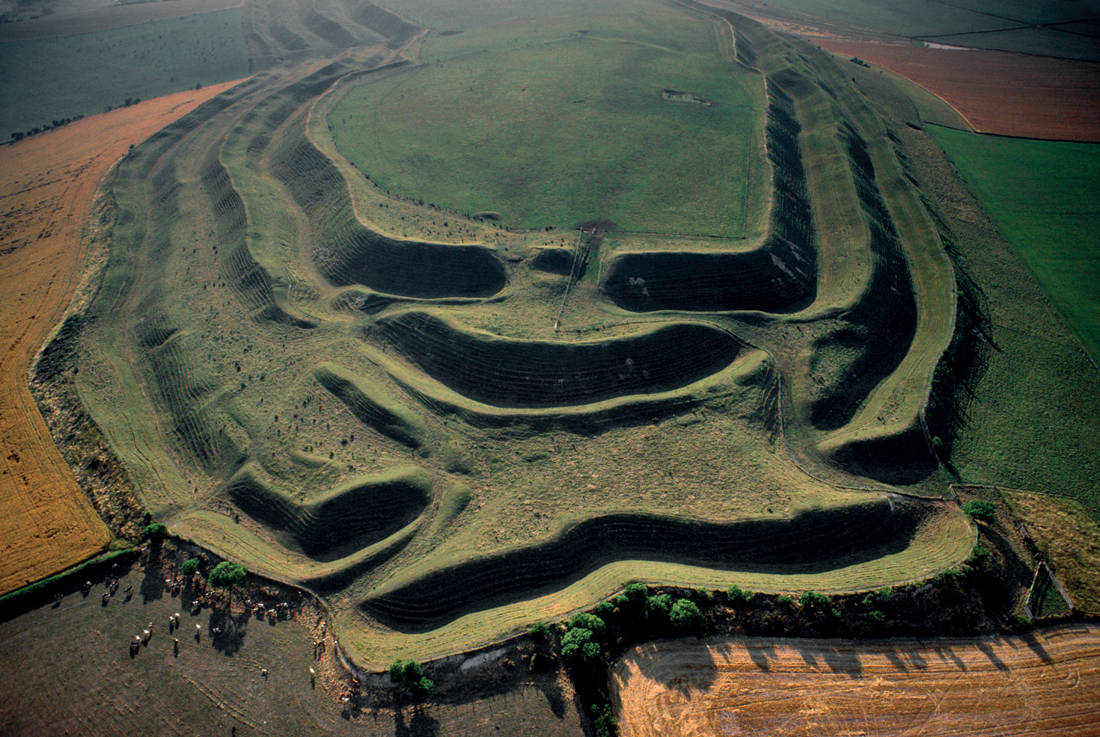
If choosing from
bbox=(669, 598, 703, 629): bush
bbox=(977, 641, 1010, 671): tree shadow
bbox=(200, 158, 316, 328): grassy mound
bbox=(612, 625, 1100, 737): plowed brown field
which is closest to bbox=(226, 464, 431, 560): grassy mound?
bbox=(612, 625, 1100, 737): plowed brown field

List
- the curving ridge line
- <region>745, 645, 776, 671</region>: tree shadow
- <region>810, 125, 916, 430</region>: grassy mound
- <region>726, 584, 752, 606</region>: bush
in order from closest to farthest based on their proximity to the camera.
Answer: <region>745, 645, 776, 671</region>: tree shadow < <region>726, 584, 752, 606</region>: bush < the curving ridge line < <region>810, 125, 916, 430</region>: grassy mound

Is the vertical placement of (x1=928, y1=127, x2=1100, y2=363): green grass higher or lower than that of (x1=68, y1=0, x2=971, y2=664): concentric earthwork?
higher

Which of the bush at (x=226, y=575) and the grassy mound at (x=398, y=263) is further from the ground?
the grassy mound at (x=398, y=263)

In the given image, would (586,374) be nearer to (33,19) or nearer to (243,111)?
(243,111)

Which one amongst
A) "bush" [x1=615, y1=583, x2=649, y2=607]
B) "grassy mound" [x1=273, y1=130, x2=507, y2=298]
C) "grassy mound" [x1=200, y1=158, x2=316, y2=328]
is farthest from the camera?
"grassy mound" [x1=273, y1=130, x2=507, y2=298]

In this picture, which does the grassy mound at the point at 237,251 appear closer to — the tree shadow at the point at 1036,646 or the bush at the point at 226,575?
the bush at the point at 226,575

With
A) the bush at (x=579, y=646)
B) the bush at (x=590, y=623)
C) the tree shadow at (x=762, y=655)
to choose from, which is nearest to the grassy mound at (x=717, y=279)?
the bush at (x=590, y=623)

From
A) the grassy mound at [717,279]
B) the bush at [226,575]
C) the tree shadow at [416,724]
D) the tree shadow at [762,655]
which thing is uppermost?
the grassy mound at [717,279]

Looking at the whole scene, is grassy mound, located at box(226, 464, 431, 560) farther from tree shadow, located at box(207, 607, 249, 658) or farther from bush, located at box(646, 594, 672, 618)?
bush, located at box(646, 594, 672, 618)

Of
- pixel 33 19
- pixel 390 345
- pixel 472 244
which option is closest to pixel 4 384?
pixel 390 345
